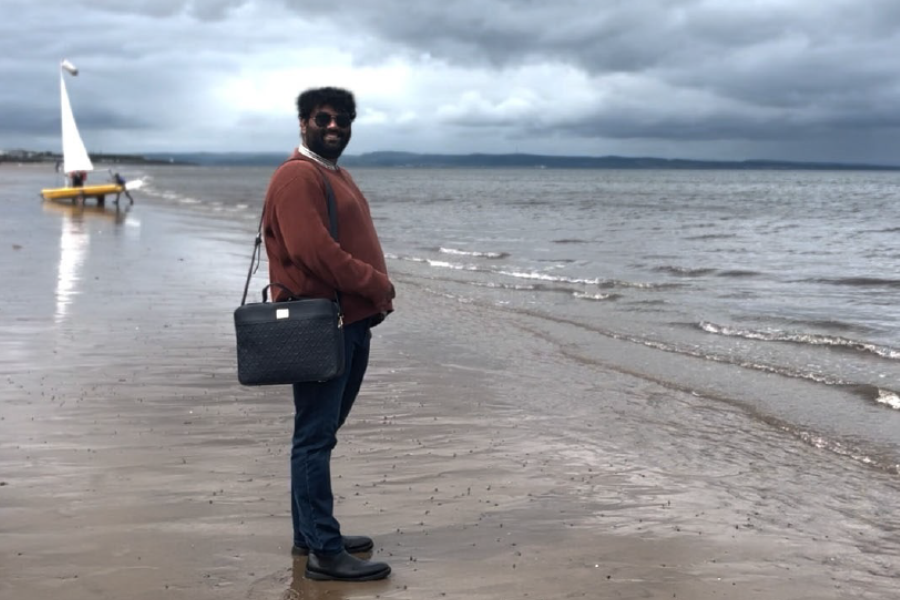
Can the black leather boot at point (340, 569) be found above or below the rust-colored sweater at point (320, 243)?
below

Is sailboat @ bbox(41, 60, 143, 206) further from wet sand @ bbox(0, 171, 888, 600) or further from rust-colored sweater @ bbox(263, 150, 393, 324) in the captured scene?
rust-colored sweater @ bbox(263, 150, 393, 324)

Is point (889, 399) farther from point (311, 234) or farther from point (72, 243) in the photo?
point (72, 243)

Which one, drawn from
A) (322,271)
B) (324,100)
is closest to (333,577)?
(322,271)

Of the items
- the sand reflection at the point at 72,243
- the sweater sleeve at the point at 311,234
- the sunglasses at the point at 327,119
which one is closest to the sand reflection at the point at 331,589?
the sweater sleeve at the point at 311,234

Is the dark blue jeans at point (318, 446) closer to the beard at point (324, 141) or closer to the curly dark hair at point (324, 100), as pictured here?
the beard at point (324, 141)

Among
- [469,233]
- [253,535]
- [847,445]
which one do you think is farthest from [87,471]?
[469,233]

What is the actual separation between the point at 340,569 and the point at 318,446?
0.53 metres

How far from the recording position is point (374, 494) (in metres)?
5.39

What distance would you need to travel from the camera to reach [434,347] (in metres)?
10.3

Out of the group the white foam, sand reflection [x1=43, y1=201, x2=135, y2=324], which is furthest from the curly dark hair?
sand reflection [x1=43, y1=201, x2=135, y2=324]

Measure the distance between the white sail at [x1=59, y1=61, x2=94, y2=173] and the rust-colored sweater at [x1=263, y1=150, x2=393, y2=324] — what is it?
40.1 m

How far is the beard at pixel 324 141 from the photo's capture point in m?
4.10

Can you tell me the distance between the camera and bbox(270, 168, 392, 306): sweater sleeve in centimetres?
391

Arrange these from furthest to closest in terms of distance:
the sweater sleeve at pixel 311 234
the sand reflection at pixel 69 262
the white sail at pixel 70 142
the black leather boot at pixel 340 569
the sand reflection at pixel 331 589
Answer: the white sail at pixel 70 142 → the sand reflection at pixel 69 262 → the black leather boot at pixel 340 569 → the sand reflection at pixel 331 589 → the sweater sleeve at pixel 311 234
